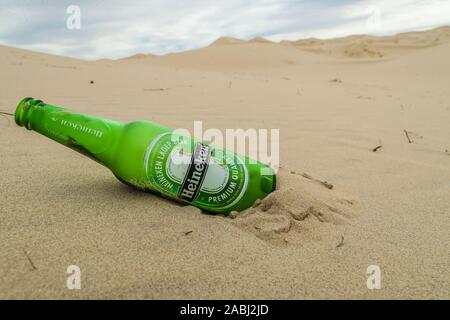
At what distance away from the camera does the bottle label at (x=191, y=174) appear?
1383 mm

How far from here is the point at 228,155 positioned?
1505 millimetres

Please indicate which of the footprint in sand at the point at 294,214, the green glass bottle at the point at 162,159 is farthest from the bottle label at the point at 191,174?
the footprint in sand at the point at 294,214

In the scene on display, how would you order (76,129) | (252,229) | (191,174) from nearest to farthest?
1. (252,229)
2. (191,174)
3. (76,129)

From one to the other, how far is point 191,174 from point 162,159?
4.5 inches

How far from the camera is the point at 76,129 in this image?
1.49m

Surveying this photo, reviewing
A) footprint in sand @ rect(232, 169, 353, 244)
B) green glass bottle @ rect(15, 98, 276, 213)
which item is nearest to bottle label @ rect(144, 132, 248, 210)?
green glass bottle @ rect(15, 98, 276, 213)

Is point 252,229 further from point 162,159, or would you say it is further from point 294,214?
point 162,159

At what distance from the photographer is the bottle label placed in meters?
1.38

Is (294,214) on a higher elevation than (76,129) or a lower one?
lower

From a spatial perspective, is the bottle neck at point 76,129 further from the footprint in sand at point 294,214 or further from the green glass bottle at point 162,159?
the footprint in sand at point 294,214

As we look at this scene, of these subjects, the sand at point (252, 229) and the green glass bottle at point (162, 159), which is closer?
the sand at point (252, 229)

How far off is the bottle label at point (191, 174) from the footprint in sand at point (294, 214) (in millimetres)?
103

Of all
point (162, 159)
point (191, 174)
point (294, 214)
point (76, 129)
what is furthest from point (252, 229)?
point (76, 129)
